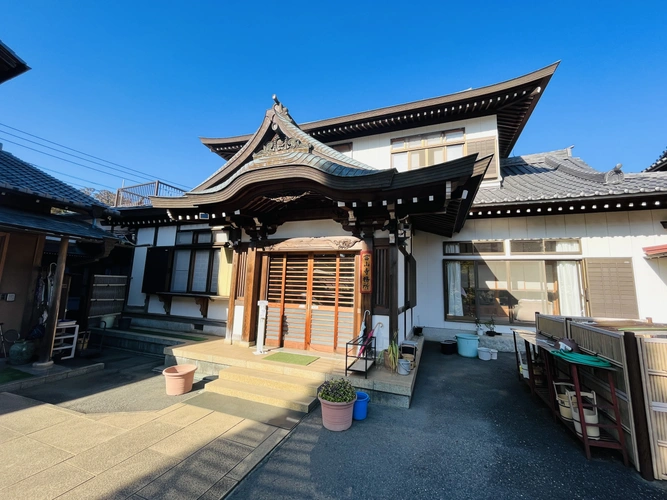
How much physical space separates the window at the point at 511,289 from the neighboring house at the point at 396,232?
0.12 feet

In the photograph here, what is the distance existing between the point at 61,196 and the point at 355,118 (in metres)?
8.29

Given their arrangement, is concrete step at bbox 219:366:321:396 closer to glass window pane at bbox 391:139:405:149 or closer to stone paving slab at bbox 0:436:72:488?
stone paving slab at bbox 0:436:72:488

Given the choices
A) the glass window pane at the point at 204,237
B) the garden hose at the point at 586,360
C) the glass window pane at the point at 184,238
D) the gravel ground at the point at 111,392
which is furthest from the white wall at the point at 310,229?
the glass window pane at the point at 184,238

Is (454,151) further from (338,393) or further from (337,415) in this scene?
(337,415)

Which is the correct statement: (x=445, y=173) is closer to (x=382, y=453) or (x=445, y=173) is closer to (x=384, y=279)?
(x=384, y=279)

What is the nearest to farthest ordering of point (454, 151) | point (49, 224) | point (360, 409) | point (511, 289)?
point (360, 409) < point (49, 224) < point (511, 289) < point (454, 151)

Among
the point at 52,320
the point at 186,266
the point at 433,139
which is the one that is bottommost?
the point at 52,320

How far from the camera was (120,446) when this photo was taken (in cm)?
319

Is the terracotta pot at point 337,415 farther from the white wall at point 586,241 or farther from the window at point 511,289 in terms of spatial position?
the window at point 511,289

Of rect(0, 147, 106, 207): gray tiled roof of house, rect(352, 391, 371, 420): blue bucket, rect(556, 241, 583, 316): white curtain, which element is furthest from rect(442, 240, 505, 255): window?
rect(0, 147, 106, 207): gray tiled roof of house

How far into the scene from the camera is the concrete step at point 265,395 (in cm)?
424

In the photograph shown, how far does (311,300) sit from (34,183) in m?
6.92

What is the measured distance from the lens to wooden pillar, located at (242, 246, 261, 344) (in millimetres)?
6602

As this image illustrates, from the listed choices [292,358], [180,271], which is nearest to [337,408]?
[292,358]
